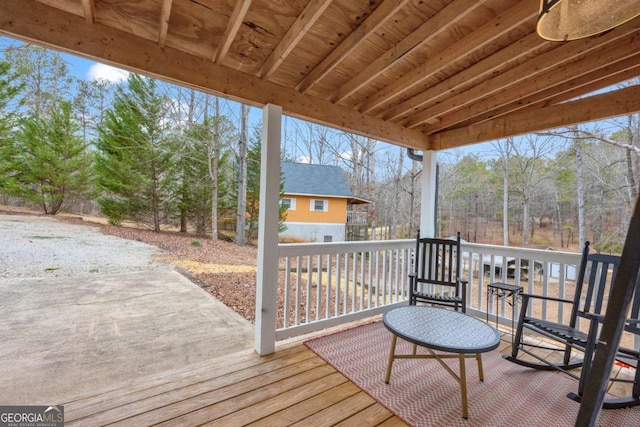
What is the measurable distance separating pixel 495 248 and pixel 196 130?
32.0ft

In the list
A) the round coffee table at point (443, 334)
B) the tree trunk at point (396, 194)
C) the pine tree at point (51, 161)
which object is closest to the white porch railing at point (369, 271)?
the round coffee table at point (443, 334)

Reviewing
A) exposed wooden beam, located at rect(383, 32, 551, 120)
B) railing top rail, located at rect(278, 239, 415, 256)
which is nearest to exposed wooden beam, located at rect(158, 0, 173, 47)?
railing top rail, located at rect(278, 239, 415, 256)

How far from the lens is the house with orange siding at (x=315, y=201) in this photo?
1102 cm

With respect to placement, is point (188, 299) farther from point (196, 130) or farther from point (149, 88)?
point (149, 88)

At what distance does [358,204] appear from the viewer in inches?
520

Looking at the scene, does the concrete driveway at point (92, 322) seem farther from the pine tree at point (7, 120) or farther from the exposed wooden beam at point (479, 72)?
the exposed wooden beam at point (479, 72)

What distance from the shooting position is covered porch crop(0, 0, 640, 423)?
5.61 feet

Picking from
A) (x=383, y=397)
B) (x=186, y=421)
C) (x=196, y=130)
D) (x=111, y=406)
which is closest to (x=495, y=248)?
(x=383, y=397)

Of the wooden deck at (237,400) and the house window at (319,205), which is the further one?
the house window at (319,205)

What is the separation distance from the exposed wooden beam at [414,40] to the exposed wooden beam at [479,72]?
64 cm

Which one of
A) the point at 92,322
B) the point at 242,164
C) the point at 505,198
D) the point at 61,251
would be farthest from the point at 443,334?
the point at 505,198

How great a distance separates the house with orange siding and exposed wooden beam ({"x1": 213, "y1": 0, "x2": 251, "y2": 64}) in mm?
8557

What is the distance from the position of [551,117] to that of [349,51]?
239 cm

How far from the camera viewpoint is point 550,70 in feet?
7.86
